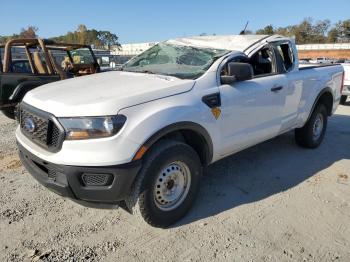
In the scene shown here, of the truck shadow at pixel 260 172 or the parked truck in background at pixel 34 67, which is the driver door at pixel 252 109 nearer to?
the truck shadow at pixel 260 172

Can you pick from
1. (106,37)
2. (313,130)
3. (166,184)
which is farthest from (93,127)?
(106,37)

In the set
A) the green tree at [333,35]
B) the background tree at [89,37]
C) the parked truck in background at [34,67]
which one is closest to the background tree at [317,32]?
the green tree at [333,35]

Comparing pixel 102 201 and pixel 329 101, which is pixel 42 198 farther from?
pixel 329 101

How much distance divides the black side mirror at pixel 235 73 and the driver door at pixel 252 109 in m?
0.08

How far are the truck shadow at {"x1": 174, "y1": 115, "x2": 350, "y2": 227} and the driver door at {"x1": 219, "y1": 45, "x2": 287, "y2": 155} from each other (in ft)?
1.75

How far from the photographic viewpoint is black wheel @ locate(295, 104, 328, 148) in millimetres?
5785

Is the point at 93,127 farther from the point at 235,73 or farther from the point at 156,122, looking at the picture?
the point at 235,73

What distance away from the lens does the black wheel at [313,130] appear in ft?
19.0

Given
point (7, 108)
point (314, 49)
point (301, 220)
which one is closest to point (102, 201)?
point (301, 220)

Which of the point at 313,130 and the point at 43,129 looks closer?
the point at 43,129

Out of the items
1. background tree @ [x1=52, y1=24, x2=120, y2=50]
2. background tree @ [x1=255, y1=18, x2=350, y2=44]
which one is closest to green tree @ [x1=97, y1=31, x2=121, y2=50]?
background tree @ [x1=52, y1=24, x2=120, y2=50]

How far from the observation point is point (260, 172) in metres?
4.89

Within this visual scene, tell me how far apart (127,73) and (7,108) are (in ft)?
11.8

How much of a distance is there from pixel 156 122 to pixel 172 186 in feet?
2.57
